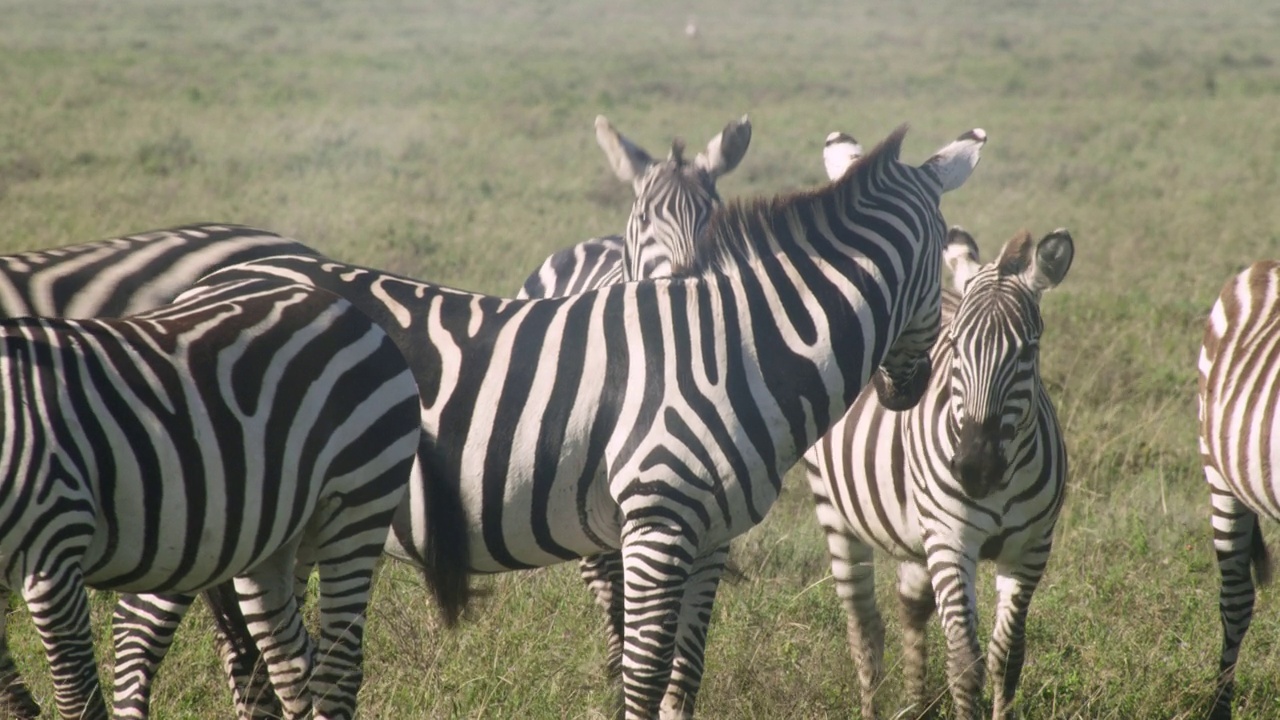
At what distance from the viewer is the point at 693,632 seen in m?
4.10

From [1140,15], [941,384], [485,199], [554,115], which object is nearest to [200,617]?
[941,384]

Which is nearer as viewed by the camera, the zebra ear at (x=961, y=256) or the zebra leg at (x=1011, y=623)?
the zebra leg at (x=1011, y=623)

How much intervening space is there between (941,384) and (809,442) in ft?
3.06

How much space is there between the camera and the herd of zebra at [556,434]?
2871 mm

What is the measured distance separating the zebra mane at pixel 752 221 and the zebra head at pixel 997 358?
671 millimetres

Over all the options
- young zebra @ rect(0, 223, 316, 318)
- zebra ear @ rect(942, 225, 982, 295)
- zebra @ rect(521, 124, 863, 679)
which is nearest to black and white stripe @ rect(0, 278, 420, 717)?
young zebra @ rect(0, 223, 316, 318)

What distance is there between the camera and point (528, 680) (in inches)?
172

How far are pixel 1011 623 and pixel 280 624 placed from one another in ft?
7.85

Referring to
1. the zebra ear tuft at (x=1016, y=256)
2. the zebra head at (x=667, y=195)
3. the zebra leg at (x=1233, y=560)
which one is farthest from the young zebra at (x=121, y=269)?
the zebra leg at (x=1233, y=560)

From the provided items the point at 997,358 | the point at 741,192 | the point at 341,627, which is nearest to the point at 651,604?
the point at 341,627

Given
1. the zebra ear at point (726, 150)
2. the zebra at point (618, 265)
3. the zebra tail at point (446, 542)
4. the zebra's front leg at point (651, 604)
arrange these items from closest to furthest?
1. the zebra's front leg at point (651, 604)
2. the zebra tail at point (446, 542)
3. the zebra at point (618, 265)
4. the zebra ear at point (726, 150)

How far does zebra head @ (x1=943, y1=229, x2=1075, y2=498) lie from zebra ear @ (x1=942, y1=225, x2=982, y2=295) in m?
0.24

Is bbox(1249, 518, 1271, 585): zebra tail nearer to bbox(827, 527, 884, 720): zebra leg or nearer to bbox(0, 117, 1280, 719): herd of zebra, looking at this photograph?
bbox(0, 117, 1280, 719): herd of zebra

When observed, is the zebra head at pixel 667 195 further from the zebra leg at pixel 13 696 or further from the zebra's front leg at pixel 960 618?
the zebra leg at pixel 13 696
